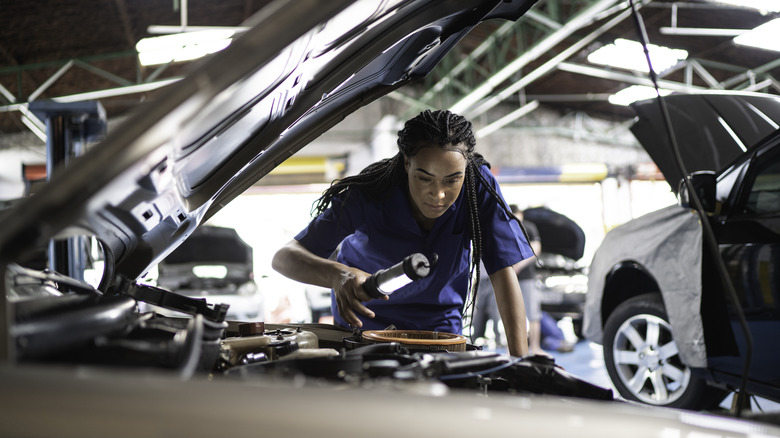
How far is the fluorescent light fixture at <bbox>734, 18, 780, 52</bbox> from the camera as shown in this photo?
24.4ft

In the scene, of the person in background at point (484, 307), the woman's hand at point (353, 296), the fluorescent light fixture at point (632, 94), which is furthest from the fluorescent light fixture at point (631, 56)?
the woman's hand at point (353, 296)

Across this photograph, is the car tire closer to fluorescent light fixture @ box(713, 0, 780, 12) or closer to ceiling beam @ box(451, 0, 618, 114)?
ceiling beam @ box(451, 0, 618, 114)

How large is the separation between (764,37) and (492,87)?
3.81 metres

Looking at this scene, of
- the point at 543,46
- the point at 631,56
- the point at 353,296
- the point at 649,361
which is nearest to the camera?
the point at 353,296

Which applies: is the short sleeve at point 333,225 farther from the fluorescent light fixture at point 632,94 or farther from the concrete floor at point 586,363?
the fluorescent light fixture at point 632,94

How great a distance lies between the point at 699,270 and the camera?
8.55ft

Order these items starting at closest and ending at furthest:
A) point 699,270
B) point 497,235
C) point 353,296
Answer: point 353,296 < point 497,235 < point 699,270

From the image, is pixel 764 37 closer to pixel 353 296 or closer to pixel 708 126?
pixel 708 126

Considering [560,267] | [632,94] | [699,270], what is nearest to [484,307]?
[560,267]

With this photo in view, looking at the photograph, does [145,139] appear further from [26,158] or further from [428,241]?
[26,158]

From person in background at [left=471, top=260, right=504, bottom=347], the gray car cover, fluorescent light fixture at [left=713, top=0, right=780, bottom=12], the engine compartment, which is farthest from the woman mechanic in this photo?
fluorescent light fixture at [left=713, top=0, right=780, bottom=12]

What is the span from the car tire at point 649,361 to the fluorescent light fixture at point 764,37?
246 inches

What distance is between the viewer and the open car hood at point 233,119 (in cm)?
61

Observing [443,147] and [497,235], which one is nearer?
[443,147]
